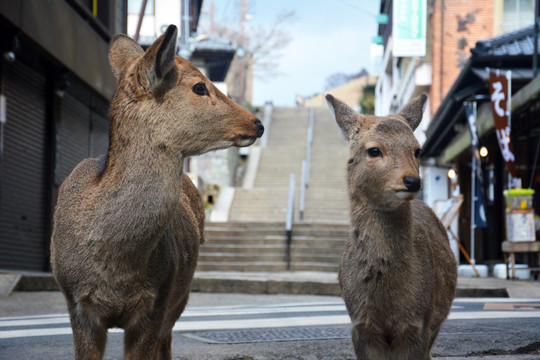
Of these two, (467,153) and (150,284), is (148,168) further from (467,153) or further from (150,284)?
(467,153)

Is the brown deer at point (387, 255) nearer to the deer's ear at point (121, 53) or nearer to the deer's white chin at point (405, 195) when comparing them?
the deer's white chin at point (405, 195)

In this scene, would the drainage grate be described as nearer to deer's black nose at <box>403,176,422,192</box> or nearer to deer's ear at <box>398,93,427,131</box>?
A: deer's ear at <box>398,93,427,131</box>

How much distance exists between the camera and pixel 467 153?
20500 millimetres

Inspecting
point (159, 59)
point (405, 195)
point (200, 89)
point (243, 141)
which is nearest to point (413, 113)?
point (405, 195)

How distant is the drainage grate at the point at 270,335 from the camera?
714cm

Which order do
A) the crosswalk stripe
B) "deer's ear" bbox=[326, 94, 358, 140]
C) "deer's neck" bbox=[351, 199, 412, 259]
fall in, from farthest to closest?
the crosswalk stripe
"deer's ear" bbox=[326, 94, 358, 140]
"deer's neck" bbox=[351, 199, 412, 259]

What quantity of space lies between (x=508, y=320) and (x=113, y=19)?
15.7 meters

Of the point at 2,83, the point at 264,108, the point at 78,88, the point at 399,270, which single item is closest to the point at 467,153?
the point at 78,88

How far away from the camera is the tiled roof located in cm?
1670

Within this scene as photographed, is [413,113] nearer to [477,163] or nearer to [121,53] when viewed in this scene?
[121,53]

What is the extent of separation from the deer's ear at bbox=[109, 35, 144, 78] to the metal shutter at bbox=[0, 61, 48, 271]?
383 inches

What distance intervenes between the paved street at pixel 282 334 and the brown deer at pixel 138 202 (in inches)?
70.8

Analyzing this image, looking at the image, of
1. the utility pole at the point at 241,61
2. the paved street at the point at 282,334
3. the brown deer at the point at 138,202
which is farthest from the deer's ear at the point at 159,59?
the utility pole at the point at 241,61

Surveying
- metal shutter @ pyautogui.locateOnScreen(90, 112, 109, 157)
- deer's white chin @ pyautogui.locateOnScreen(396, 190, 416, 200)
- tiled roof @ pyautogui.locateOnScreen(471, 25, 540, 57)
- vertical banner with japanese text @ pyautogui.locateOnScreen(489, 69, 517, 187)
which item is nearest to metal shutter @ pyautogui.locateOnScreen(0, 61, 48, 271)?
metal shutter @ pyautogui.locateOnScreen(90, 112, 109, 157)
